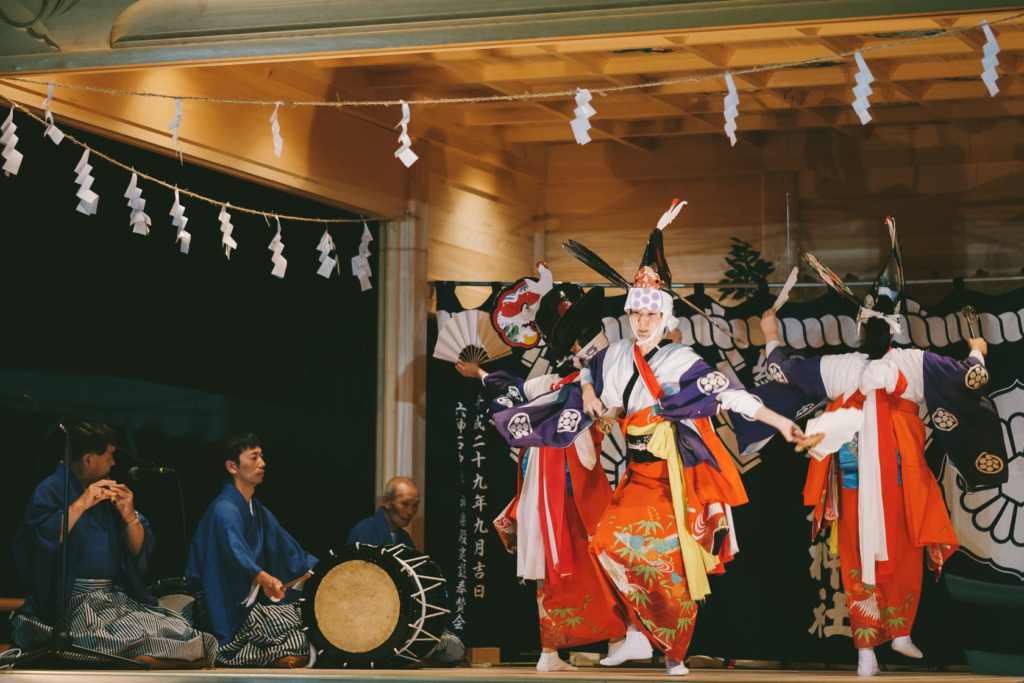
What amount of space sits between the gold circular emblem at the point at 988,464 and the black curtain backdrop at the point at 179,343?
119 inches

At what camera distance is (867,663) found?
489cm

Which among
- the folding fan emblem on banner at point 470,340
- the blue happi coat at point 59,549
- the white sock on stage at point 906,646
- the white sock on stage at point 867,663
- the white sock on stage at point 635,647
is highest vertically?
the folding fan emblem on banner at point 470,340

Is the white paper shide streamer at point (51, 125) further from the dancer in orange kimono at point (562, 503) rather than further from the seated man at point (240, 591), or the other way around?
the dancer in orange kimono at point (562, 503)

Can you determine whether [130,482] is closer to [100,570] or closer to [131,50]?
[100,570]

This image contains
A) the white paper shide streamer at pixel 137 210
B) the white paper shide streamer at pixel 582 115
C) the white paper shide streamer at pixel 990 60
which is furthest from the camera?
the white paper shide streamer at pixel 137 210

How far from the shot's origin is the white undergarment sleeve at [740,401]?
4160mm

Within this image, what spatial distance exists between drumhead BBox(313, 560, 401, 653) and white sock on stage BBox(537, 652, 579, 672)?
714 mm

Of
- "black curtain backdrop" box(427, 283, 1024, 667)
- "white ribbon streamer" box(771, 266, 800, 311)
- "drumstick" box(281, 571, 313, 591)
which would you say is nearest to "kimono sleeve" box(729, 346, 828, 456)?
"white ribbon streamer" box(771, 266, 800, 311)

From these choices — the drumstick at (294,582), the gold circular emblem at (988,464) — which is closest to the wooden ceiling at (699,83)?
the gold circular emblem at (988,464)

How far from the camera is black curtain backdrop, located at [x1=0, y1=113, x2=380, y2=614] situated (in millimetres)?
5004

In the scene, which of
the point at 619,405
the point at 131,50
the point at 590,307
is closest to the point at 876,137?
the point at 590,307

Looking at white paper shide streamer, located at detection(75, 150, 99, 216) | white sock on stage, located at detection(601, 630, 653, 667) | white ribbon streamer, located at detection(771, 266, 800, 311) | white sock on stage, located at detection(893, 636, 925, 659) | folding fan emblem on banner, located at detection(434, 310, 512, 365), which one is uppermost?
white paper shide streamer, located at detection(75, 150, 99, 216)

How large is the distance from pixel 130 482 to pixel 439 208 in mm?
2216

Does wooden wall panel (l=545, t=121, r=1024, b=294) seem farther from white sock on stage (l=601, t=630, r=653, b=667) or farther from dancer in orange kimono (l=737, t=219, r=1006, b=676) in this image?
white sock on stage (l=601, t=630, r=653, b=667)
